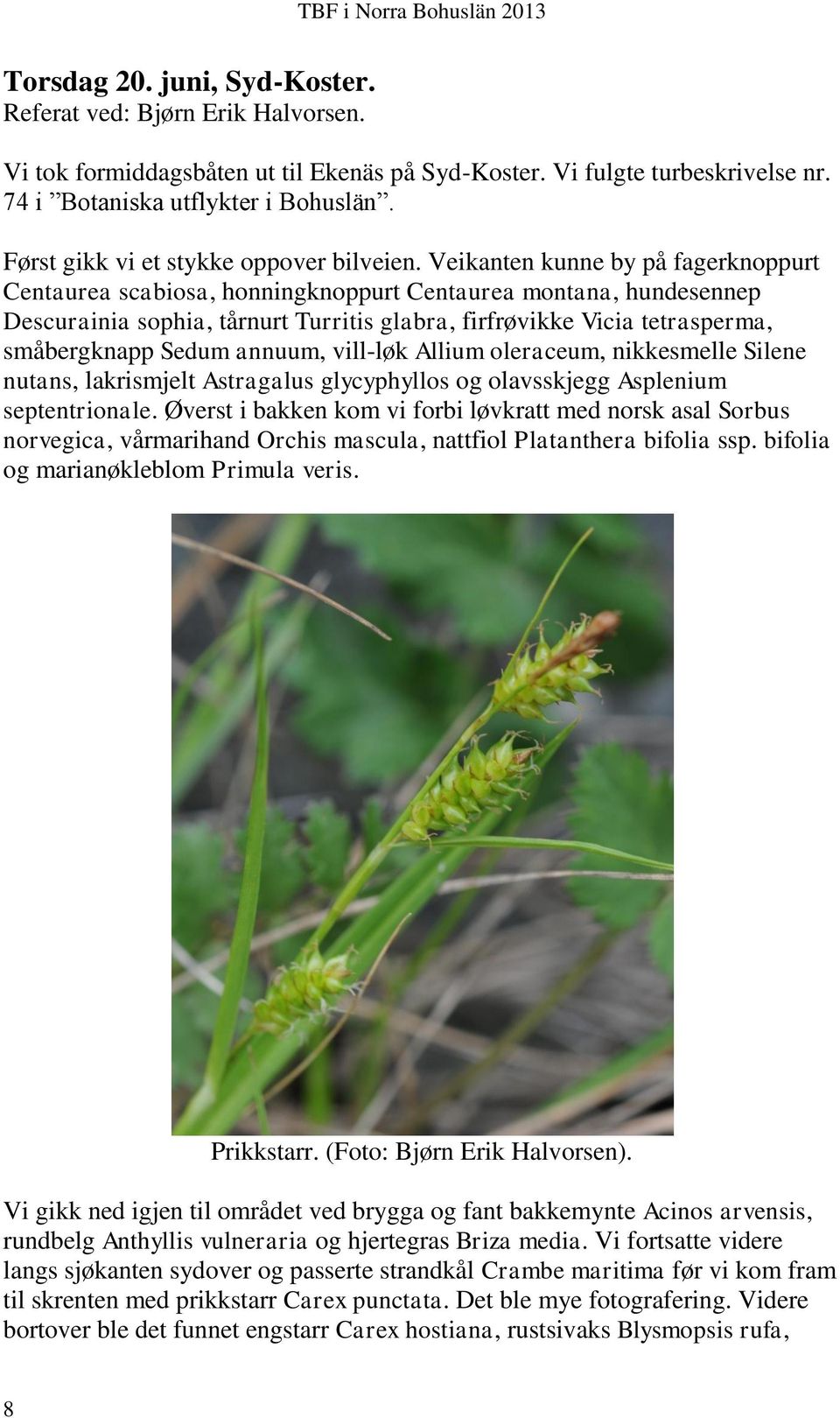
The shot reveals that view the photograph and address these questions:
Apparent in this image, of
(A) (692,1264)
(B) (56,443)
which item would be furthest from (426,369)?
(A) (692,1264)

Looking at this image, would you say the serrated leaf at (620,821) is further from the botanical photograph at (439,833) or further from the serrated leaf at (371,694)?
the serrated leaf at (371,694)

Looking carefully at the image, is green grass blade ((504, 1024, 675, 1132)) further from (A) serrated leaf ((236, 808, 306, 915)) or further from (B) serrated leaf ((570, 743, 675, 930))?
(A) serrated leaf ((236, 808, 306, 915))

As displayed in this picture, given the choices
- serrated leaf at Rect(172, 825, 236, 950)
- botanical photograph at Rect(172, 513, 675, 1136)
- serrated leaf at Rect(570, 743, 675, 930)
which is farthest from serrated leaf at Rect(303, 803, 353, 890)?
serrated leaf at Rect(570, 743, 675, 930)

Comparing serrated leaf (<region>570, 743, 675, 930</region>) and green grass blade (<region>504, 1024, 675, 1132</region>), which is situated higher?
serrated leaf (<region>570, 743, 675, 930</region>)

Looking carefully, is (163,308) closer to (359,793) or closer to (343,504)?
(343,504)

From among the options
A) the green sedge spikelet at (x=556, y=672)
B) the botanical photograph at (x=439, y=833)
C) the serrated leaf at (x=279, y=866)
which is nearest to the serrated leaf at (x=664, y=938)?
the botanical photograph at (x=439, y=833)

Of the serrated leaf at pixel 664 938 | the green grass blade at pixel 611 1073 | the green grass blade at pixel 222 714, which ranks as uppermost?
the green grass blade at pixel 222 714
